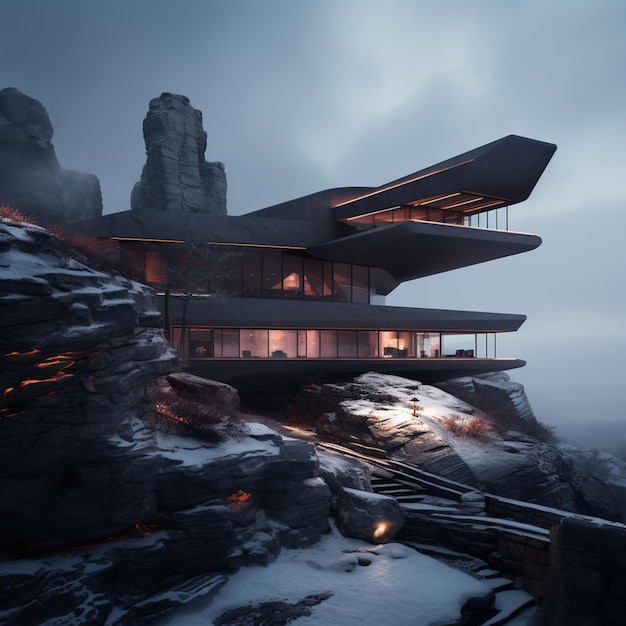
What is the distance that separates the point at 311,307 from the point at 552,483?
18.9 m

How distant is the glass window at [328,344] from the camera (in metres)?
36.7

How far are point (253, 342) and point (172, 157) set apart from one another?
3153 centimetres

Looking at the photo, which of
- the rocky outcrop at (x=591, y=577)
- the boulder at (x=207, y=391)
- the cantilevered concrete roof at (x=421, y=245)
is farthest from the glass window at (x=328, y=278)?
the rocky outcrop at (x=591, y=577)

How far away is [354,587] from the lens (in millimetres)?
15031

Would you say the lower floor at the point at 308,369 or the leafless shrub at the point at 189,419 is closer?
the leafless shrub at the point at 189,419

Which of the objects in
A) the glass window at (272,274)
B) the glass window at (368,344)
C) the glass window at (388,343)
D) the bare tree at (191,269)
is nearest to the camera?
the bare tree at (191,269)

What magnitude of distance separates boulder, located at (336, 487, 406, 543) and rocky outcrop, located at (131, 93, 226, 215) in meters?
44.9

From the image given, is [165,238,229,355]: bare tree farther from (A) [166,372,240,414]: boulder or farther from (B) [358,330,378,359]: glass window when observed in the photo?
(B) [358,330,378,359]: glass window

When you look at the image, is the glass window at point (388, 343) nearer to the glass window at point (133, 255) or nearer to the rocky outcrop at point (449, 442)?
the rocky outcrop at point (449, 442)

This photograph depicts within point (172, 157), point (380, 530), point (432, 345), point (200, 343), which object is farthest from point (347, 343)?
point (172, 157)

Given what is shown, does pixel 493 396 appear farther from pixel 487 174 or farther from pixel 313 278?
pixel 313 278

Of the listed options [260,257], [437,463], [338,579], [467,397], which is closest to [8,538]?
[338,579]

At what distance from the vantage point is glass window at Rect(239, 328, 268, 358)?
3466 cm

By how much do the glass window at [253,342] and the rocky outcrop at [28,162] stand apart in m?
25.8
